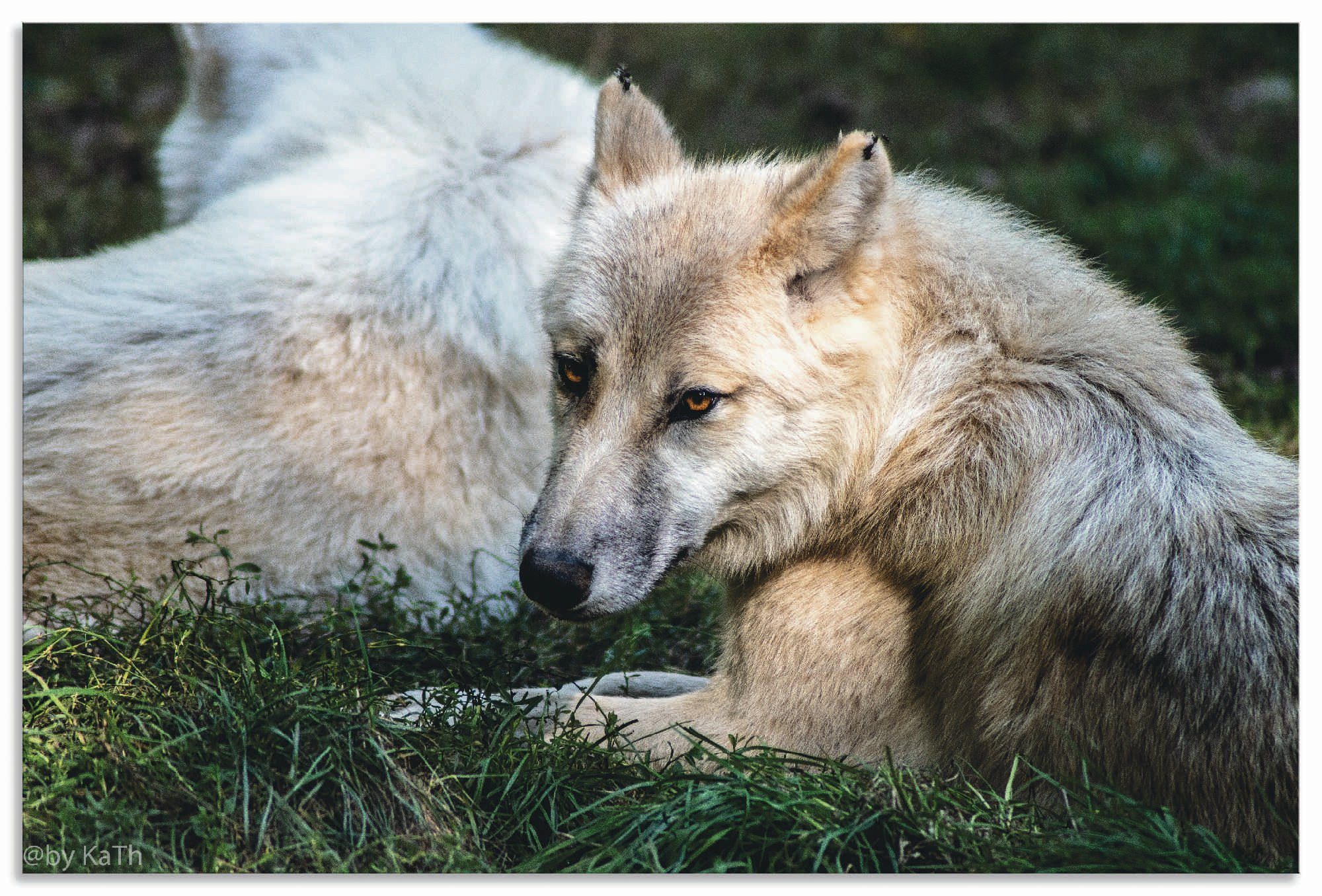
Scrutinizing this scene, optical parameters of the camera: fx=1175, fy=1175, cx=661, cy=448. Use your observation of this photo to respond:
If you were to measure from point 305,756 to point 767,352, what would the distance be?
1.68 metres

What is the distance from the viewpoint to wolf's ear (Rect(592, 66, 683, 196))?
3.87 m

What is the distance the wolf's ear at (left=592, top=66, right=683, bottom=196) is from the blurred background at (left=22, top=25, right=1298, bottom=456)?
11.6ft

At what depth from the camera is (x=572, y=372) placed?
3605mm

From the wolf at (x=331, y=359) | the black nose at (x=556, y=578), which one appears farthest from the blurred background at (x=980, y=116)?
the black nose at (x=556, y=578)

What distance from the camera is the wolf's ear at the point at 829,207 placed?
10.5 ft

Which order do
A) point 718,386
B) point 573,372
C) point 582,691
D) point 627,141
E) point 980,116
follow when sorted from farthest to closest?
1. point 980,116
2. point 627,141
3. point 582,691
4. point 573,372
5. point 718,386

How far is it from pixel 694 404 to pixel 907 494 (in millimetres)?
678

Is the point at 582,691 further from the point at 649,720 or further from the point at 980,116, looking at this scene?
the point at 980,116

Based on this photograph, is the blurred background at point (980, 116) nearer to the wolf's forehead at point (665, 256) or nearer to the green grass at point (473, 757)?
the green grass at point (473, 757)

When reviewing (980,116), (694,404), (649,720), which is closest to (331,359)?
(694,404)

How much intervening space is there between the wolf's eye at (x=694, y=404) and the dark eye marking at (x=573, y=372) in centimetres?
31

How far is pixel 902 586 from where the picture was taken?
350 centimetres

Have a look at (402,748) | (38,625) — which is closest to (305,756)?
(402,748)
